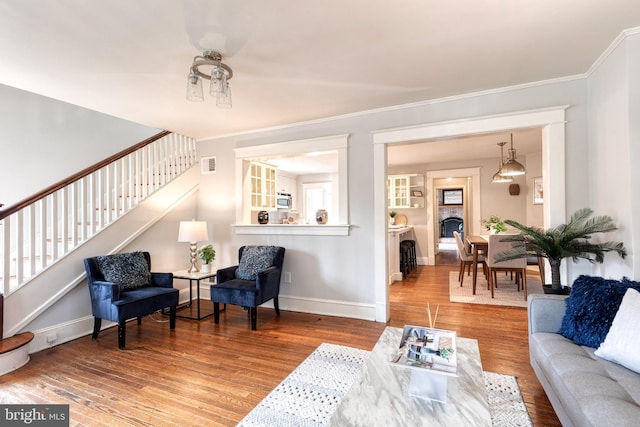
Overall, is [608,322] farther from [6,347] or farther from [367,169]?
[6,347]

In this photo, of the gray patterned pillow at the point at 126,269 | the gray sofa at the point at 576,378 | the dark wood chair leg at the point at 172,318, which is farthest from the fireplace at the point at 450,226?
the gray patterned pillow at the point at 126,269

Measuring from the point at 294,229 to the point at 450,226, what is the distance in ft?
31.8

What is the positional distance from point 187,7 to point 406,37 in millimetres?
1409

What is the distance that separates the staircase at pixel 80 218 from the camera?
2.79m

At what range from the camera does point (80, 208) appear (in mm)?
3619

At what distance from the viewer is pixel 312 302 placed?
3.93 m

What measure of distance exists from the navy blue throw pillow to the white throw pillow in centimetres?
8

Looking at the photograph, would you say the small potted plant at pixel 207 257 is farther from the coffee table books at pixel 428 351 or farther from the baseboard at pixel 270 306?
the coffee table books at pixel 428 351

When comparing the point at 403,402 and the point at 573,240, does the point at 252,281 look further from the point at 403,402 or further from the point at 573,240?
the point at 573,240

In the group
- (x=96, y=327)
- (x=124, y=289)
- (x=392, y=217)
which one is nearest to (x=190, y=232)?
(x=124, y=289)

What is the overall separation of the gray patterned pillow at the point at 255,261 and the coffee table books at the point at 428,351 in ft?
7.45

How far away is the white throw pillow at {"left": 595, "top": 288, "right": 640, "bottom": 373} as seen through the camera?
1.50m

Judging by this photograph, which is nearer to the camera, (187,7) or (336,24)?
(187,7)

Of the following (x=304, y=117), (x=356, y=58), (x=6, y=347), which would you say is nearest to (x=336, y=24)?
(x=356, y=58)
